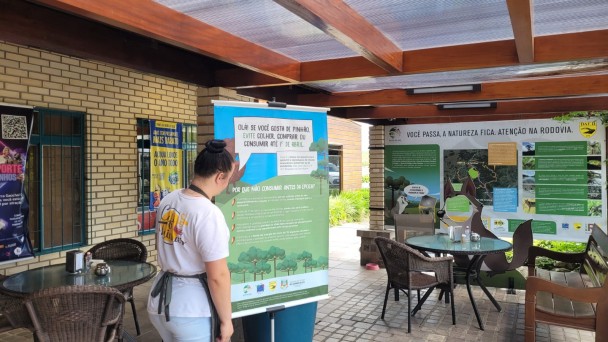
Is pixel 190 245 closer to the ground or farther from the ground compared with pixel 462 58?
closer to the ground

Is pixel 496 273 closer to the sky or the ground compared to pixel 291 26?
closer to the ground

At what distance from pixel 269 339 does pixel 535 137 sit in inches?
220

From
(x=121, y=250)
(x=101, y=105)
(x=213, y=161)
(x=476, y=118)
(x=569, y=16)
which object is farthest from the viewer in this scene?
(x=476, y=118)

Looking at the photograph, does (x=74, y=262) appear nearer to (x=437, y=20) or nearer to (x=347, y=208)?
(x=437, y=20)

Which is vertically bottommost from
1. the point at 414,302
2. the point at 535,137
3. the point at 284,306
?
the point at 414,302

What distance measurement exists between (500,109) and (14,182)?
6513 mm

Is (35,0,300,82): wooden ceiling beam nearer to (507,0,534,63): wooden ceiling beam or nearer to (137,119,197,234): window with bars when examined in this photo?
(507,0,534,63): wooden ceiling beam

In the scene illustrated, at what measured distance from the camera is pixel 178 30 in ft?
9.68

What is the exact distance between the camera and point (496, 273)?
6.07 metres

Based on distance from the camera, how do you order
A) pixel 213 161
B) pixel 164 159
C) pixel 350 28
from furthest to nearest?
pixel 164 159, pixel 350 28, pixel 213 161

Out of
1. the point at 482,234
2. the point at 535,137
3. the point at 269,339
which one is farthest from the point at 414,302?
the point at 535,137

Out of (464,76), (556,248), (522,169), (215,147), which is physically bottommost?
(556,248)

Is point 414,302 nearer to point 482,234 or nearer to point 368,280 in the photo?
point 368,280

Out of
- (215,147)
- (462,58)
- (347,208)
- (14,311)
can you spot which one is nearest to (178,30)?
(215,147)
